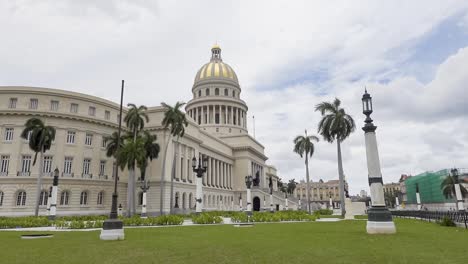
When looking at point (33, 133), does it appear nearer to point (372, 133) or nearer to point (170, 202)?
point (170, 202)

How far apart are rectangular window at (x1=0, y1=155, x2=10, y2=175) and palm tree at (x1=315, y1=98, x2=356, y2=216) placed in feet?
153

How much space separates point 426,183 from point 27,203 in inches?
4269

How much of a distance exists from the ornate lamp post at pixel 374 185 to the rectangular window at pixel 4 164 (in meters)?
49.7

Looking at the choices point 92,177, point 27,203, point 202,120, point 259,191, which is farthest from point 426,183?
point 27,203

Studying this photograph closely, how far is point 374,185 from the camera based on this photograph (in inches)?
714

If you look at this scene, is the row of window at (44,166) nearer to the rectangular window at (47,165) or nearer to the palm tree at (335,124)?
the rectangular window at (47,165)

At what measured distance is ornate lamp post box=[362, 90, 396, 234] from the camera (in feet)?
56.3

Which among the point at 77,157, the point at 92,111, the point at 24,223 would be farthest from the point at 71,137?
Result: the point at 24,223

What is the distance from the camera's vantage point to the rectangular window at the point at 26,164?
4756 centimetres

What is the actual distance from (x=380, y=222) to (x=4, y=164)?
2009 inches

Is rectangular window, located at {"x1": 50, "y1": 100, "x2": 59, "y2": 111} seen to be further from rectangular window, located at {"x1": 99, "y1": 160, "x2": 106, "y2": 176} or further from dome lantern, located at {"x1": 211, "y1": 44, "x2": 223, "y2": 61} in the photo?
dome lantern, located at {"x1": 211, "y1": 44, "x2": 223, "y2": 61}

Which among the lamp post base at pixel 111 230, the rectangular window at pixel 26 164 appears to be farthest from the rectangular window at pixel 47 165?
the lamp post base at pixel 111 230

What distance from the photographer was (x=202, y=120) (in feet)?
341

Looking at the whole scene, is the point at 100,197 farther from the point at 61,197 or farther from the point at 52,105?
the point at 52,105
